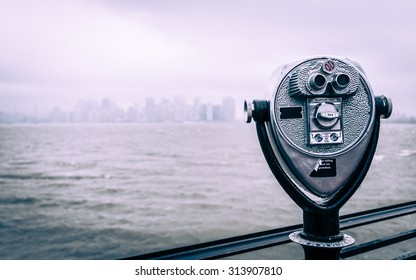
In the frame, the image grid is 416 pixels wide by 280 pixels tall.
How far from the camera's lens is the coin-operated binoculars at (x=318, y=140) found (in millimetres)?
1418

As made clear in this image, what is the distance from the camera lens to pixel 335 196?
Answer: 144 cm

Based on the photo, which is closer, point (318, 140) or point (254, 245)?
point (318, 140)

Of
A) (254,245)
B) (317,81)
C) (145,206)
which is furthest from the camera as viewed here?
(145,206)

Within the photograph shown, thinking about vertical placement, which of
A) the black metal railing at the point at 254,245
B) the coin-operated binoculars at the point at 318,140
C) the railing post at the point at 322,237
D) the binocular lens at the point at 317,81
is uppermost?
the binocular lens at the point at 317,81

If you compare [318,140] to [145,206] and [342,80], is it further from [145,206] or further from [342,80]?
[145,206]

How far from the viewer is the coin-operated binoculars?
1418mm

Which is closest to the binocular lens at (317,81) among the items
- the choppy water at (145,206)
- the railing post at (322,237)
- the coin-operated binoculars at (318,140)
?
the coin-operated binoculars at (318,140)

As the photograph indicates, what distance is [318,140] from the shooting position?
Answer: 1.43 meters

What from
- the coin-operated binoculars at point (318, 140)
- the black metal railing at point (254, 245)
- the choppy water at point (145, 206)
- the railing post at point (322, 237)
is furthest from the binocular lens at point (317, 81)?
the choppy water at point (145, 206)

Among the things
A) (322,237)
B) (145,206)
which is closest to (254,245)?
(322,237)

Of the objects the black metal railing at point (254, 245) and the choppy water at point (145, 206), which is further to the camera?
the choppy water at point (145, 206)

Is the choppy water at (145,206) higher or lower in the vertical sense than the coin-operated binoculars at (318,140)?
lower

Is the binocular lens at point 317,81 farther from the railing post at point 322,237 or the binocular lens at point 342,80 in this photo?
the railing post at point 322,237

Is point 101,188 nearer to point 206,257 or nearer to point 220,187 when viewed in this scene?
point 220,187
